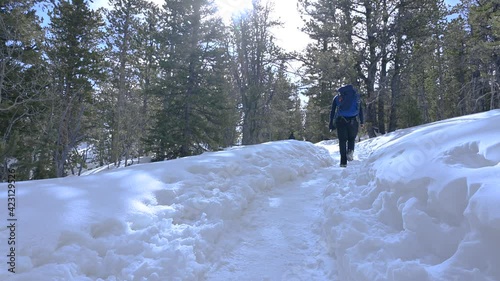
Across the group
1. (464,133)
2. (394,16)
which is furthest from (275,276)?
(394,16)

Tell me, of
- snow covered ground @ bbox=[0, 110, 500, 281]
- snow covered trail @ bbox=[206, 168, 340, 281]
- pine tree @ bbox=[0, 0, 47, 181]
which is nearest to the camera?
snow covered ground @ bbox=[0, 110, 500, 281]

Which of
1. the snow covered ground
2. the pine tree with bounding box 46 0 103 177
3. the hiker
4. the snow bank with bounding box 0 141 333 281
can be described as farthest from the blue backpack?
the pine tree with bounding box 46 0 103 177

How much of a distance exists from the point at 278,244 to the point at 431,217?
1.63 metres

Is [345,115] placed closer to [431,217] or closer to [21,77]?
[431,217]

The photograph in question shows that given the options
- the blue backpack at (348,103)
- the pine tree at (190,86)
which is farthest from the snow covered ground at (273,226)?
the pine tree at (190,86)

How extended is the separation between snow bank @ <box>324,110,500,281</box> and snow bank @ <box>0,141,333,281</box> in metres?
1.45

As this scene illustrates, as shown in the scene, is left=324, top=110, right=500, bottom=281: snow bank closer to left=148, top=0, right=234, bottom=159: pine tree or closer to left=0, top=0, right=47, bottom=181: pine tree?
left=0, top=0, right=47, bottom=181: pine tree

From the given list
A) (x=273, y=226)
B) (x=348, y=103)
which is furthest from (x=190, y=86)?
(x=273, y=226)

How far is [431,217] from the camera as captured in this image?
2205mm

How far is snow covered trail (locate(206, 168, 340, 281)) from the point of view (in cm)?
269

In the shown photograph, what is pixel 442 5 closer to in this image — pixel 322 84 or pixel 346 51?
pixel 346 51

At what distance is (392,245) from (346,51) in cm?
1416

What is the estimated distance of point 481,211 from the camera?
69.2 inches

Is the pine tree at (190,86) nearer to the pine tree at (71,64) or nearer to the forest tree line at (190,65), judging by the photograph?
the forest tree line at (190,65)
